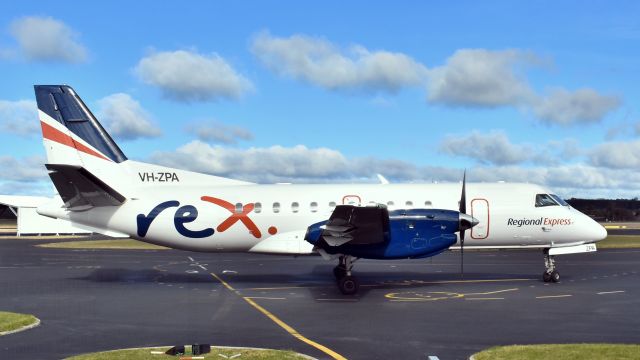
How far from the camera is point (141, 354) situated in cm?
1051

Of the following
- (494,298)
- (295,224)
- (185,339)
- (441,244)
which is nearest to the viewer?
(185,339)

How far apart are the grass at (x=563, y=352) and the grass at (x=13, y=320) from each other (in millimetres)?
10457

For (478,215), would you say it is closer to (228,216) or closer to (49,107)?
(228,216)

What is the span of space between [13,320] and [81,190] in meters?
7.98

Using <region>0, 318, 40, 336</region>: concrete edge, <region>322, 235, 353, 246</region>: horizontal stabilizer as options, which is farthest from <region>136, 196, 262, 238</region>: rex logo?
<region>0, 318, 40, 336</region>: concrete edge

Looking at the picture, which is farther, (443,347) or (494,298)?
(494,298)

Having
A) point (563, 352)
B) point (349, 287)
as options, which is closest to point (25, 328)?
point (349, 287)

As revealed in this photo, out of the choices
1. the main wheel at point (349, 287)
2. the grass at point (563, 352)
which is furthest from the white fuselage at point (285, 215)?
the grass at point (563, 352)

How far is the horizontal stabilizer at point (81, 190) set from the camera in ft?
66.9

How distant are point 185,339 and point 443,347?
5425 mm

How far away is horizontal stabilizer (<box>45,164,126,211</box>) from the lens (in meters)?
20.4

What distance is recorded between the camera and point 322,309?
16.6 metres

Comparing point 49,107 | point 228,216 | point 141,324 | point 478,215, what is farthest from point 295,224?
point 49,107

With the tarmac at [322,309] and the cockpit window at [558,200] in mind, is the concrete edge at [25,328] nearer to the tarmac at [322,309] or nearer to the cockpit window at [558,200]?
the tarmac at [322,309]
